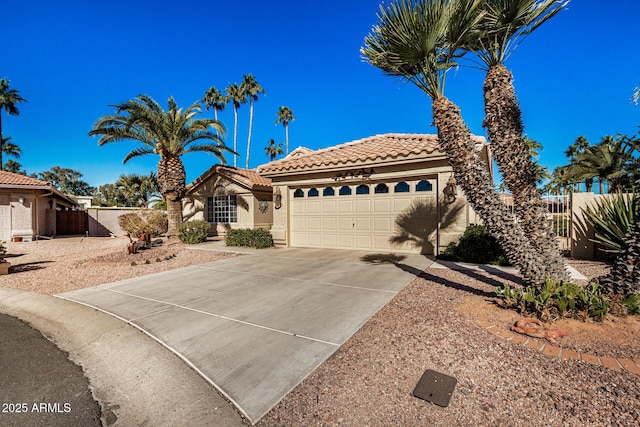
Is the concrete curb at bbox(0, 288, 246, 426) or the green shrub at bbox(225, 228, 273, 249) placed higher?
the green shrub at bbox(225, 228, 273, 249)

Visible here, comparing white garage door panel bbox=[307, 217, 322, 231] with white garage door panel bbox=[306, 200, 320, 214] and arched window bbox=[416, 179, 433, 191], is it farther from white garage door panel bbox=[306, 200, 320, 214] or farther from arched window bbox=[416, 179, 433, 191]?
arched window bbox=[416, 179, 433, 191]

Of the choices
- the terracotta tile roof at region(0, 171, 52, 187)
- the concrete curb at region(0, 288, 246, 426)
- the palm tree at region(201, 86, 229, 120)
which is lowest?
the concrete curb at region(0, 288, 246, 426)

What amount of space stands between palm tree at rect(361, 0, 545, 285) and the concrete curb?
4316 millimetres

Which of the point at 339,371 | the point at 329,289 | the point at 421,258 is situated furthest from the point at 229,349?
the point at 421,258

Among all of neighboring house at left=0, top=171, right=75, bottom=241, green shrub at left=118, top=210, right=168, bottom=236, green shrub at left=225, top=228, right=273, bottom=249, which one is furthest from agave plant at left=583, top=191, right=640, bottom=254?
neighboring house at left=0, top=171, right=75, bottom=241

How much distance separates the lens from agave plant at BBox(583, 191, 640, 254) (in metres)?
7.43

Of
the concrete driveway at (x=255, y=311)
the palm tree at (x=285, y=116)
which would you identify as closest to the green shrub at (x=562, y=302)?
the concrete driveway at (x=255, y=311)

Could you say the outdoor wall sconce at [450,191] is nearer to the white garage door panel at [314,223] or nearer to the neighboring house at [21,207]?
the white garage door panel at [314,223]

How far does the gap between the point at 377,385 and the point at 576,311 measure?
10.7 feet

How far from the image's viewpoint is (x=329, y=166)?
38.2ft

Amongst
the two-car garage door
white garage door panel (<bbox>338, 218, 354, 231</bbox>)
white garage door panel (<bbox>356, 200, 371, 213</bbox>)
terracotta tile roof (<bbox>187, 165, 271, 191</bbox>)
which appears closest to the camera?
the two-car garage door

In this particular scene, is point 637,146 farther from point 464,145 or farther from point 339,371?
point 339,371

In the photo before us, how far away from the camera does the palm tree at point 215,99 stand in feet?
129

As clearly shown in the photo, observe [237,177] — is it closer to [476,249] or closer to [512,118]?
[476,249]
